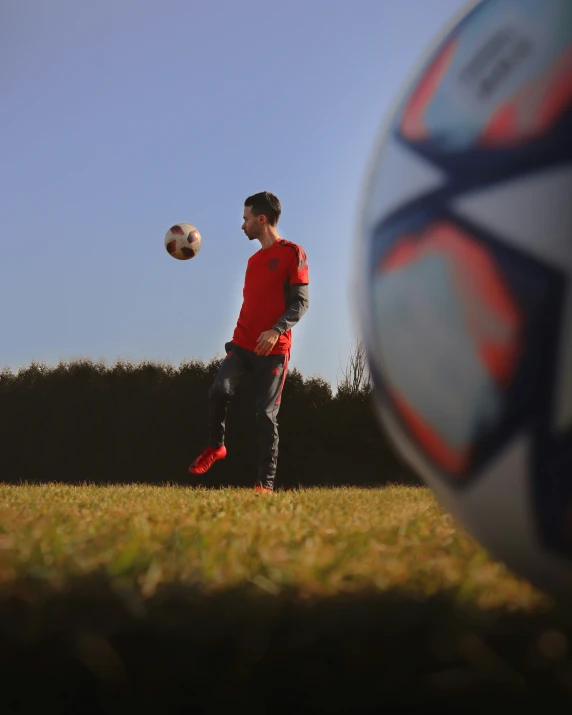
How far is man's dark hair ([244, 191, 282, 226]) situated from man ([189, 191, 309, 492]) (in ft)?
Answer: 0.82

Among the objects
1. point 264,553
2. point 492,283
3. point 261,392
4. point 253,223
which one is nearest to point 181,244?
point 253,223

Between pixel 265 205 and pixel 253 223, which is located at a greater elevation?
pixel 265 205

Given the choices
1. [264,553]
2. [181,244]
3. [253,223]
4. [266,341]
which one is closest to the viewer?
[264,553]

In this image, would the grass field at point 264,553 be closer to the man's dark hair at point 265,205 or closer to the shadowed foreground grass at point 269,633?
the shadowed foreground grass at point 269,633

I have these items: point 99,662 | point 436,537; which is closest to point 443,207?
point 99,662

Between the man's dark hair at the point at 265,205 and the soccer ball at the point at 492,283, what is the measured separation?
422cm

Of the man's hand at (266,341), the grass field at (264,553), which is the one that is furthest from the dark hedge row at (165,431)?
the grass field at (264,553)

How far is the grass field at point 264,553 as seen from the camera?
1.99 metres

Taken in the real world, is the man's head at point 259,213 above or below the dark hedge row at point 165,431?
above

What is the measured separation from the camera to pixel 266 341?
17.8ft

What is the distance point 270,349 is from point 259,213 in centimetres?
130

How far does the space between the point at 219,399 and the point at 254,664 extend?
13.6 ft

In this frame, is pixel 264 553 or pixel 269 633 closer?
pixel 269 633

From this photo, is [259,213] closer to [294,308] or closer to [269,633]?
[294,308]
